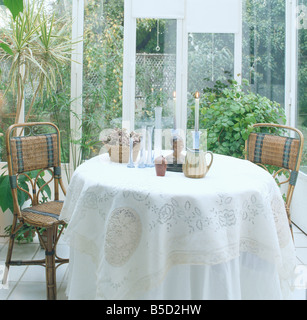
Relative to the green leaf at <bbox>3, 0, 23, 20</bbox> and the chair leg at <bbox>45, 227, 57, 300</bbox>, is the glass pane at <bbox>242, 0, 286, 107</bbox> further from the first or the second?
the green leaf at <bbox>3, 0, 23, 20</bbox>

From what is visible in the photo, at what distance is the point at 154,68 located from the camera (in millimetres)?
4176

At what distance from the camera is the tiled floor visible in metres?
2.44

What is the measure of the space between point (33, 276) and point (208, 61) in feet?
8.86

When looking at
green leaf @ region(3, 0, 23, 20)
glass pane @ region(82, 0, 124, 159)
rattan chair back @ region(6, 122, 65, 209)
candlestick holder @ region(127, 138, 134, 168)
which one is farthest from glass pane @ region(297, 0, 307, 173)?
green leaf @ region(3, 0, 23, 20)

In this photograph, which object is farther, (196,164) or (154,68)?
(154,68)

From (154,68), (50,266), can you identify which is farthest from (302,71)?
(50,266)

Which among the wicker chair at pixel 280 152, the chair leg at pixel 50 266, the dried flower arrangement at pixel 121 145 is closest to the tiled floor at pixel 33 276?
the chair leg at pixel 50 266

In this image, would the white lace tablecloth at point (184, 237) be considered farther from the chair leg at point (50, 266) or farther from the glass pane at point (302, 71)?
the glass pane at point (302, 71)

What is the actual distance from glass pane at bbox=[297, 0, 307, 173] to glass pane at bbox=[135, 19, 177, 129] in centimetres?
120

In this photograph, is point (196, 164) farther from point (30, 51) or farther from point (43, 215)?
point (30, 51)

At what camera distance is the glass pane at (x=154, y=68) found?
4125mm

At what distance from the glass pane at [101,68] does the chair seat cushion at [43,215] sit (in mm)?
1467
